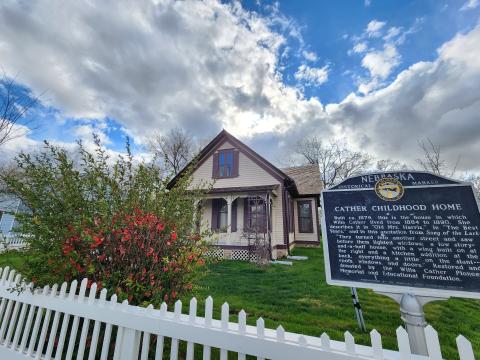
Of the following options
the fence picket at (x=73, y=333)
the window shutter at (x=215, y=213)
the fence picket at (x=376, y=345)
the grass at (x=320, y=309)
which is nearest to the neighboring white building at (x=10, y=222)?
the grass at (x=320, y=309)

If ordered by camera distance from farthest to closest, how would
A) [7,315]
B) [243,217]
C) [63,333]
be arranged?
[243,217]
[7,315]
[63,333]

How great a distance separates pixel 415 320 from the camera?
6.40 ft

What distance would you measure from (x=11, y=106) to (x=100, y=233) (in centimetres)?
677

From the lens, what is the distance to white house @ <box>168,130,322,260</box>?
1119 cm

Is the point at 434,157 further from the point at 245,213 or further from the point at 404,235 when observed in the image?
the point at 404,235

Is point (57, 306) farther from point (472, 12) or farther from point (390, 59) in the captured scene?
point (390, 59)

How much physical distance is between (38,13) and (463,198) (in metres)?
10.3

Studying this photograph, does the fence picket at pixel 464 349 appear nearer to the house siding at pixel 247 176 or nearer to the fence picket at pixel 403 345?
the fence picket at pixel 403 345

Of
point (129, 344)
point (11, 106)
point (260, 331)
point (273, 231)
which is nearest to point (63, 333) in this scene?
point (129, 344)

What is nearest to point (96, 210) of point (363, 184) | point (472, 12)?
point (363, 184)

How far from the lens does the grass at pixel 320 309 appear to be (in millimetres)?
3334

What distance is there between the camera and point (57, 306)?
7.59 ft

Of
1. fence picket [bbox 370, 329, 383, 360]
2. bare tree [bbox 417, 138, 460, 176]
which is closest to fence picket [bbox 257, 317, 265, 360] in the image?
fence picket [bbox 370, 329, 383, 360]

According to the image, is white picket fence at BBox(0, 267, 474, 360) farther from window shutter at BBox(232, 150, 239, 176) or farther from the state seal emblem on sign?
window shutter at BBox(232, 150, 239, 176)
